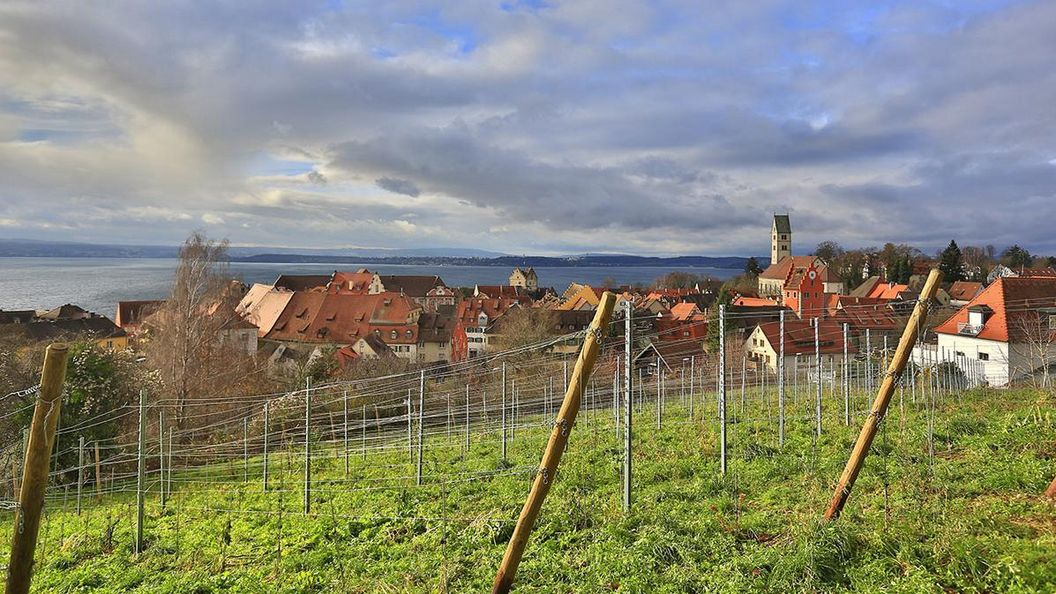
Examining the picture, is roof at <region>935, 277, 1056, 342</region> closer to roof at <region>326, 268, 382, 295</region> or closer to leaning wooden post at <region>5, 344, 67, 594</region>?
leaning wooden post at <region>5, 344, 67, 594</region>

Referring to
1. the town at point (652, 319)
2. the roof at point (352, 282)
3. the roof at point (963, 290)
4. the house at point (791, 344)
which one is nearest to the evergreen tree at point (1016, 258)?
the town at point (652, 319)

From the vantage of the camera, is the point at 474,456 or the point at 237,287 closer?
the point at 474,456

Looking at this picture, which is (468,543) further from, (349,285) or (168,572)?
(349,285)

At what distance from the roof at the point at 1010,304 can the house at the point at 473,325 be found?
3271 cm

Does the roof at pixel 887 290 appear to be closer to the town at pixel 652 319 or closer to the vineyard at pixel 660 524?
the town at pixel 652 319

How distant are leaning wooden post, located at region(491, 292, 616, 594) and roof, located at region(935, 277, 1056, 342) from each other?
2800 cm

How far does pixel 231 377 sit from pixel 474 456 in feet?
57.7

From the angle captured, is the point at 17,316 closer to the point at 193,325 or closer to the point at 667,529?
the point at 193,325

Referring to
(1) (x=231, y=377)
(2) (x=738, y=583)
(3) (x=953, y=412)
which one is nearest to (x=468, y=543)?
(2) (x=738, y=583)

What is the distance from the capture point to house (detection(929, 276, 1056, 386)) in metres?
24.4

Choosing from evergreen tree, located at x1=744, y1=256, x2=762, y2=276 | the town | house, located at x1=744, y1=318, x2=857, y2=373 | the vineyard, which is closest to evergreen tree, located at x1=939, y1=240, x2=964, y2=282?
the town

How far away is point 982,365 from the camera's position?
1053 inches

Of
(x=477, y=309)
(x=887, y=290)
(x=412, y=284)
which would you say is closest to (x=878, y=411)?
(x=477, y=309)

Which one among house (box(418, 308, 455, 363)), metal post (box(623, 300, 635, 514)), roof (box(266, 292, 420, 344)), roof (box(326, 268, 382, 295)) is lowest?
house (box(418, 308, 455, 363))
